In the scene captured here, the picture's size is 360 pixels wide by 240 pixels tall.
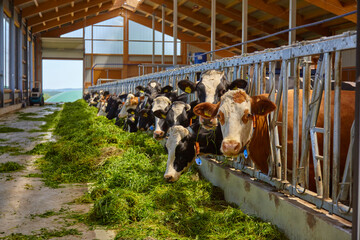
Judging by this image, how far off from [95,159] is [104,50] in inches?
1288

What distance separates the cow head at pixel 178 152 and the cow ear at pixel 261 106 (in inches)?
52.5

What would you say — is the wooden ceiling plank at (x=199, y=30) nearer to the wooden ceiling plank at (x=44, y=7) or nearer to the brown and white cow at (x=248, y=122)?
the wooden ceiling plank at (x=44, y=7)

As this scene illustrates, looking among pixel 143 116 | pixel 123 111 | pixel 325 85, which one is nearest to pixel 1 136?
pixel 123 111

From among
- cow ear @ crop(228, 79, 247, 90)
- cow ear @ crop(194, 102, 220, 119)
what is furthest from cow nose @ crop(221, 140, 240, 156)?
cow ear @ crop(228, 79, 247, 90)

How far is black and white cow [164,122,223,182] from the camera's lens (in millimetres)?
5121

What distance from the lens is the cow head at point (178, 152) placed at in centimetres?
508

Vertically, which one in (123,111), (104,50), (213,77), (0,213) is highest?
(104,50)

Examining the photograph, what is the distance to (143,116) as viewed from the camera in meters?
8.95

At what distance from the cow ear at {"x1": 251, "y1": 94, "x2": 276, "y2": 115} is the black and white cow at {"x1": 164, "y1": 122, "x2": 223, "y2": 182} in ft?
4.02

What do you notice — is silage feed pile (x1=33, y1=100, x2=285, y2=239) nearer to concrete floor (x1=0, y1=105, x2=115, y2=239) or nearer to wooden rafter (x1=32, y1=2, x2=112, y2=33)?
concrete floor (x1=0, y1=105, x2=115, y2=239)

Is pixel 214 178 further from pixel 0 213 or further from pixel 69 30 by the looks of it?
pixel 69 30

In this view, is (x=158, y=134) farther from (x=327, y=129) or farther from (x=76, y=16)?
(x=76, y=16)

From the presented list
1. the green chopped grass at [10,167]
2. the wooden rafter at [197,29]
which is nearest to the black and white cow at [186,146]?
the green chopped grass at [10,167]

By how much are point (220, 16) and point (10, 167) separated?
20.4 metres
